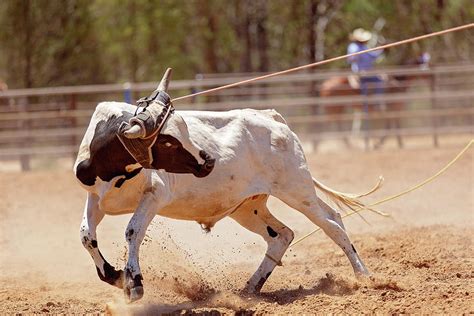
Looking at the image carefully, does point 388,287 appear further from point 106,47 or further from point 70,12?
point 106,47

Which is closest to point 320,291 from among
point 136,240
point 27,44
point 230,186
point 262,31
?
point 230,186

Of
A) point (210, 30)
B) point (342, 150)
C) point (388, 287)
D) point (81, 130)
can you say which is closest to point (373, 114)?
point (342, 150)

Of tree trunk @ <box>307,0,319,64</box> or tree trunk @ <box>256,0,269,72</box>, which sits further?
tree trunk @ <box>307,0,319,64</box>

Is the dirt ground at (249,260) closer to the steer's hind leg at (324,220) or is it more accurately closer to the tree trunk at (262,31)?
the steer's hind leg at (324,220)

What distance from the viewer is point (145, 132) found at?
209 inches

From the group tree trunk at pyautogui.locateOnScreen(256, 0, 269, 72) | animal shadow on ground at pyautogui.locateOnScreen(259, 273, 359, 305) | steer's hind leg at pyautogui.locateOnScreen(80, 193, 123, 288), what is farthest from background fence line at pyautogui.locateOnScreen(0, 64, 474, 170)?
steer's hind leg at pyautogui.locateOnScreen(80, 193, 123, 288)

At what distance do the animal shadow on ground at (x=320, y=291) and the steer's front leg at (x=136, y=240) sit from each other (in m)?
1.02

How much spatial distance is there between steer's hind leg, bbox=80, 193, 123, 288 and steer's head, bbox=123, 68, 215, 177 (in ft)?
2.04

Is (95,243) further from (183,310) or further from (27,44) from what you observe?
(27,44)

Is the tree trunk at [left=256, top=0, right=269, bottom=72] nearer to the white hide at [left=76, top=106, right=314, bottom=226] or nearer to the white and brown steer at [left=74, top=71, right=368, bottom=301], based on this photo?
the white and brown steer at [left=74, top=71, right=368, bottom=301]

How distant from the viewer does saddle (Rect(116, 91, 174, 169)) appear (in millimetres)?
5331

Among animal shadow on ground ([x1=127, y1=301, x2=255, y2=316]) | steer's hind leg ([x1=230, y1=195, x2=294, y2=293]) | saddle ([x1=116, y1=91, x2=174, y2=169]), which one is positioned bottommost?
animal shadow on ground ([x1=127, y1=301, x2=255, y2=316])

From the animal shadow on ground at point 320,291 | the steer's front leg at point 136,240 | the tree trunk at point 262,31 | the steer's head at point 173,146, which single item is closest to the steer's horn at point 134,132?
the steer's head at point 173,146

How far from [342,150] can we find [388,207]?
544cm
